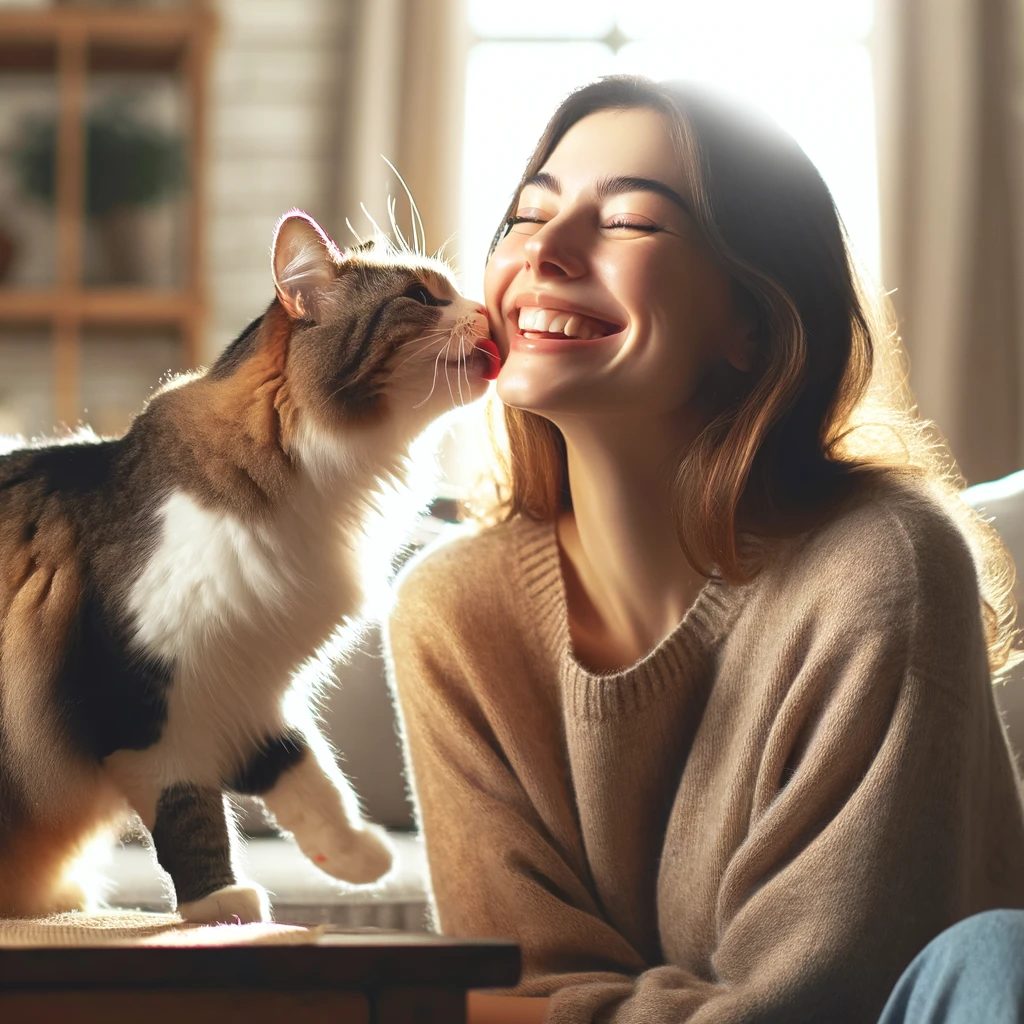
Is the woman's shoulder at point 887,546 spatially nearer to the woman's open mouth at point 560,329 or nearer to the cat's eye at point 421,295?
the woman's open mouth at point 560,329

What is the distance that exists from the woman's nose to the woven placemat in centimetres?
57

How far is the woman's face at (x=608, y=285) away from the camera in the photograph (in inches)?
42.0

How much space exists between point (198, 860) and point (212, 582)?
0.19 meters

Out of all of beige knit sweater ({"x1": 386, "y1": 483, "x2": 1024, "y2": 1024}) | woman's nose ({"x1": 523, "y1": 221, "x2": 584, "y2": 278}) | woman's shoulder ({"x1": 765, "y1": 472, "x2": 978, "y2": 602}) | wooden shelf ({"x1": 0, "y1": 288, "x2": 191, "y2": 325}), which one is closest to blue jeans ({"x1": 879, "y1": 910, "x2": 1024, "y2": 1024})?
beige knit sweater ({"x1": 386, "y1": 483, "x2": 1024, "y2": 1024})

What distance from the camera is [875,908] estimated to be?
0.95 m

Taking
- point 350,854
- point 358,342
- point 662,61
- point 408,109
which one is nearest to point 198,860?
point 350,854

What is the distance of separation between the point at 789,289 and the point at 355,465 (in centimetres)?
44

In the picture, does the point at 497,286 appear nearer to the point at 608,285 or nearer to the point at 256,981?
→ the point at 608,285

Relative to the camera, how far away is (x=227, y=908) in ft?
2.78

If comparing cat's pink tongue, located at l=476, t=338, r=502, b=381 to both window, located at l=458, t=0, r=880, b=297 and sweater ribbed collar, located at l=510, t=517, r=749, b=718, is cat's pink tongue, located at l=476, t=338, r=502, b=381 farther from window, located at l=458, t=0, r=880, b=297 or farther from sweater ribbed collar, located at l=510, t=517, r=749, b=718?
window, located at l=458, t=0, r=880, b=297

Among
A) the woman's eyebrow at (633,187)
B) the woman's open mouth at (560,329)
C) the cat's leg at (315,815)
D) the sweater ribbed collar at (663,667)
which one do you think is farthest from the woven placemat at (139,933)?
the woman's eyebrow at (633,187)

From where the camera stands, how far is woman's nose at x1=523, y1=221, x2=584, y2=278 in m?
1.06

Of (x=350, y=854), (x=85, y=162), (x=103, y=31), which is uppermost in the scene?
(x=103, y=31)

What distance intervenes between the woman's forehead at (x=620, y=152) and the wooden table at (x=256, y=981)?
686 millimetres
